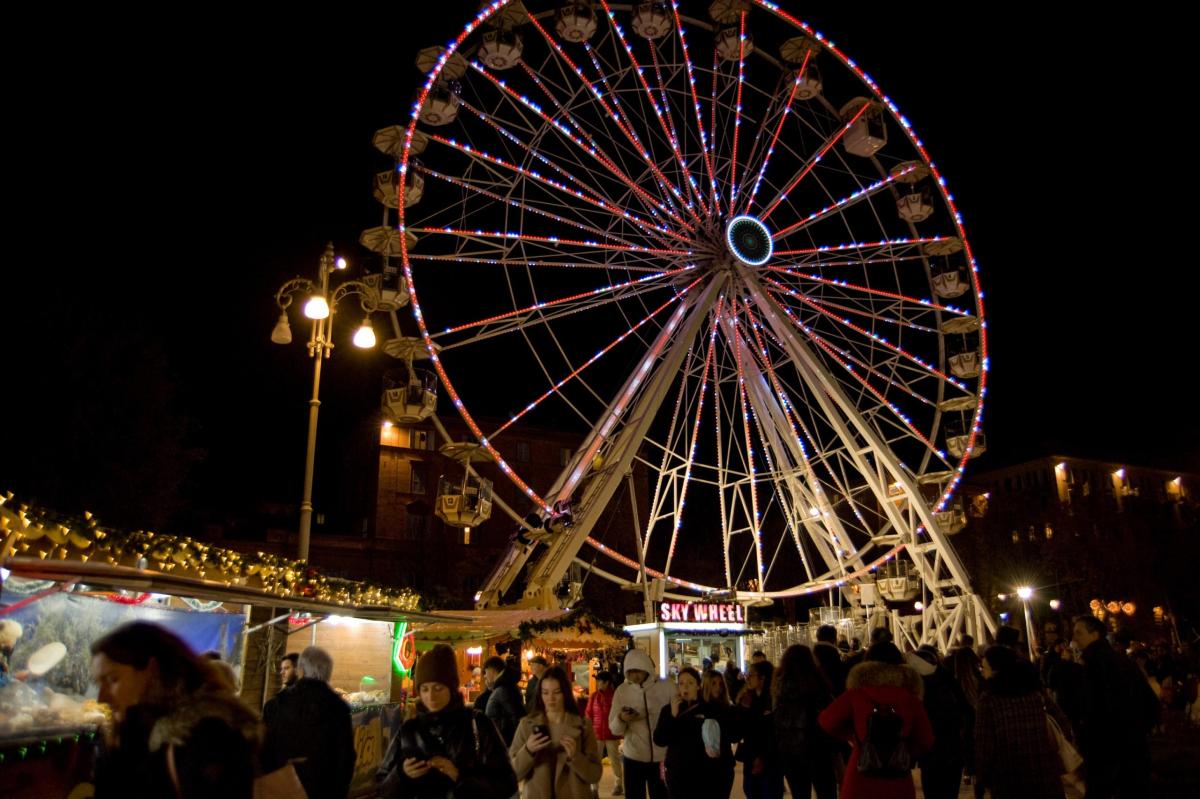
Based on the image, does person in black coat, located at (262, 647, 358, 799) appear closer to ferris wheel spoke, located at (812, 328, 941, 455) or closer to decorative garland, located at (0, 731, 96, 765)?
decorative garland, located at (0, 731, 96, 765)

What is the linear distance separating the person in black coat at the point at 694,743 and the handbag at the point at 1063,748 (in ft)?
6.79

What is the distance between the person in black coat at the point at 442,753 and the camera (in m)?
3.92

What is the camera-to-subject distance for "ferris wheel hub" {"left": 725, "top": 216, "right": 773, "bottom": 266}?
20.9 meters

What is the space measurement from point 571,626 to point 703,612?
3940mm

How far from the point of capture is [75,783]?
23.8ft

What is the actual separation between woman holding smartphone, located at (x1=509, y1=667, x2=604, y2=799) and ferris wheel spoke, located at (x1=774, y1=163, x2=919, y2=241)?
59.6 feet

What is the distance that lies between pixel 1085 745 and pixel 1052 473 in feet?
225

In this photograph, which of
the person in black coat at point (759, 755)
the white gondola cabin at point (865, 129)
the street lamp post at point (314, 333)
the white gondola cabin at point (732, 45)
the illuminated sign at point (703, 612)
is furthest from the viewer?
the white gondola cabin at point (865, 129)

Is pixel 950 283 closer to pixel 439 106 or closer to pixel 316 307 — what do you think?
pixel 439 106

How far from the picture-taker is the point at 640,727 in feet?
23.9

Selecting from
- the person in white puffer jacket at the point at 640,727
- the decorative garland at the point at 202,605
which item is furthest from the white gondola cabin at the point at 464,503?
the person in white puffer jacket at the point at 640,727

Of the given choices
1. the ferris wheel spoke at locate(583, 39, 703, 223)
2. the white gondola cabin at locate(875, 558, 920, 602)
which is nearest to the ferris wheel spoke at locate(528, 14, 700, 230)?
the ferris wheel spoke at locate(583, 39, 703, 223)

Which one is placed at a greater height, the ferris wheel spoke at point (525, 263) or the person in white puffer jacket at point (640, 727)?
the ferris wheel spoke at point (525, 263)

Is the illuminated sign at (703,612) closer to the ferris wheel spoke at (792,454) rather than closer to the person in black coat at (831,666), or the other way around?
the ferris wheel spoke at (792,454)
